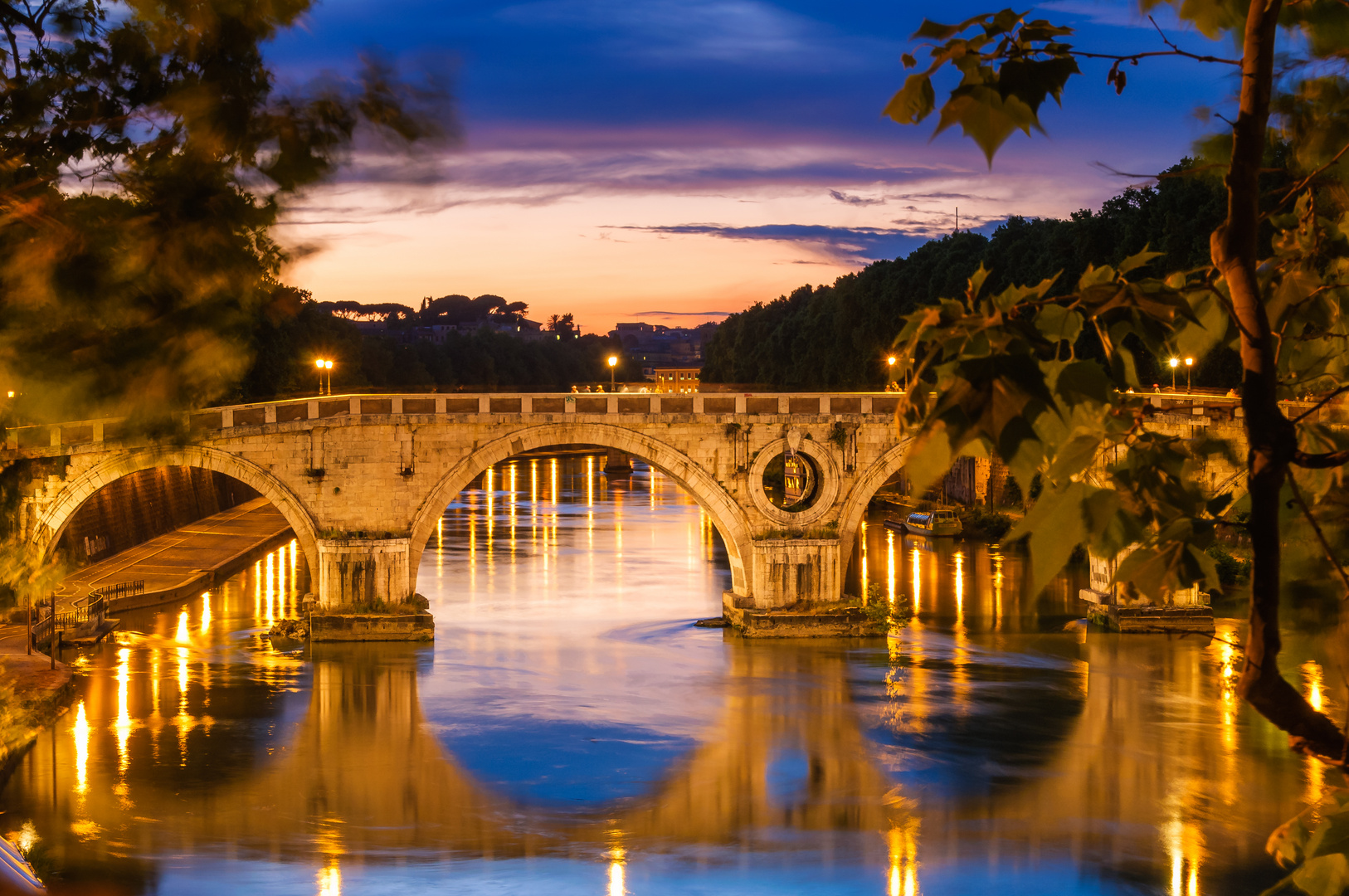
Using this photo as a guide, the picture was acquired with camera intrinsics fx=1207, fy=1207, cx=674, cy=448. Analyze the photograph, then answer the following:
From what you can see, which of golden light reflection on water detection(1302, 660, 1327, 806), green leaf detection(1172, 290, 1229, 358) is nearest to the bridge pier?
golden light reflection on water detection(1302, 660, 1327, 806)

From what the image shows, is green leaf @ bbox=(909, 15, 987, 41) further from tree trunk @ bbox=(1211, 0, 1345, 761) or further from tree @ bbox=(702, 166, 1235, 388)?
tree @ bbox=(702, 166, 1235, 388)

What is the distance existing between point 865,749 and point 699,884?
558 cm

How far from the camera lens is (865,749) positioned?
66.0ft

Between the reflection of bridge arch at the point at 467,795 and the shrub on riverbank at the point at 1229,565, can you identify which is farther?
the shrub on riverbank at the point at 1229,565

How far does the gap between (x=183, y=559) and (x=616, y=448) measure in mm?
15938

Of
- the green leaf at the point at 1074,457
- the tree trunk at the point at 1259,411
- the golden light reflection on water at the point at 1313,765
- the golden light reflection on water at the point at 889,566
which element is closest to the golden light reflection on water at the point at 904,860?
the golden light reflection on water at the point at 1313,765

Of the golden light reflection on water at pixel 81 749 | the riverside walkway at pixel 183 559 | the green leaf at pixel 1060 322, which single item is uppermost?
the green leaf at pixel 1060 322

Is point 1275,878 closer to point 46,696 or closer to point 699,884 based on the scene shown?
point 699,884

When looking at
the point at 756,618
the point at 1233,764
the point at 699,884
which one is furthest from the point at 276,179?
the point at 756,618

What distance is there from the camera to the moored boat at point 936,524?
137ft

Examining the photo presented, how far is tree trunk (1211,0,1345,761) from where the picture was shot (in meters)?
2.26

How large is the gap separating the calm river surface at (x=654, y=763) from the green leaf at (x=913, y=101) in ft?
46.5

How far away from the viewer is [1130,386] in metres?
2.42

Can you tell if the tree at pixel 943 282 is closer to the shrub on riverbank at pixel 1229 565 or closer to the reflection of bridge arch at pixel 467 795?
the shrub on riverbank at pixel 1229 565
